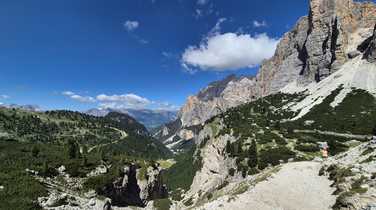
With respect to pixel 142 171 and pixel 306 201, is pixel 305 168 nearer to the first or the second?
pixel 306 201

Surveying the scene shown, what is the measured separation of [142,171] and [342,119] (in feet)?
340

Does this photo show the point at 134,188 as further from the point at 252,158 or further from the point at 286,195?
the point at 286,195

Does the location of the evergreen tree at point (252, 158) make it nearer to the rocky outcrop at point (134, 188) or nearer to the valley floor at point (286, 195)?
the valley floor at point (286, 195)

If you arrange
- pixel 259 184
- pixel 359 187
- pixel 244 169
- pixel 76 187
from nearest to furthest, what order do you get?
pixel 359 187, pixel 259 184, pixel 76 187, pixel 244 169

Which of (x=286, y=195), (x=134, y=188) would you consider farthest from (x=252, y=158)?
(x=286, y=195)

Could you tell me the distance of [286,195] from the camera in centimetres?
4538

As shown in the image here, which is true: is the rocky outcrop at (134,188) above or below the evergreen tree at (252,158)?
below

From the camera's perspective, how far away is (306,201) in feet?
141

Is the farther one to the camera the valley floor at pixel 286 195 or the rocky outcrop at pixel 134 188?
the rocky outcrop at pixel 134 188

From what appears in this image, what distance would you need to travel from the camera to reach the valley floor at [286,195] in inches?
1642

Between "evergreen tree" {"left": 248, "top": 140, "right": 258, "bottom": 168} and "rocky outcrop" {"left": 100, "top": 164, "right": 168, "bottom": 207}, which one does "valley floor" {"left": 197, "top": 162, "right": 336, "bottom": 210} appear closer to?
"evergreen tree" {"left": 248, "top": 140, "right": 258, "bottom": 168}

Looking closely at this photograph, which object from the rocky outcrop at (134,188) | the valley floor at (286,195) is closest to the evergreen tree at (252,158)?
the valley floor at (286,195)

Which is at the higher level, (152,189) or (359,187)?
(359,187)

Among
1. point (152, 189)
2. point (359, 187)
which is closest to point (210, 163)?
point (152, 189)
